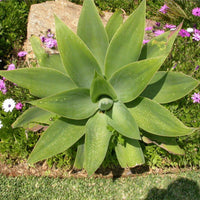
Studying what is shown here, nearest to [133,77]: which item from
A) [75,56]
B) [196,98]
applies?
[75,56]

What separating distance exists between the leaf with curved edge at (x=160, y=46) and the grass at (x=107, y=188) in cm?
158

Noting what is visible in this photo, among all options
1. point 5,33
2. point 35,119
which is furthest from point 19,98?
point 5,33

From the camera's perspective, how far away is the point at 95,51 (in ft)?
6.85

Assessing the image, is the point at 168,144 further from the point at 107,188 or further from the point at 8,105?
the point at 8,105

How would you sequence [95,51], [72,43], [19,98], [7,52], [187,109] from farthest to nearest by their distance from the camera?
1. [7,52]
2. [19,98]
3. [187,109]
4. [95,51]
5. [72,43]

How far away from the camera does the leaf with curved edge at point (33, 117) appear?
2100mm

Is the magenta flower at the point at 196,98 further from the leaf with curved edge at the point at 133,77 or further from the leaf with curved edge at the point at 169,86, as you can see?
the leaf with curved edge at the point at 133,77

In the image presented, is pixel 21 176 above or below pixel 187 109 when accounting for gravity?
below

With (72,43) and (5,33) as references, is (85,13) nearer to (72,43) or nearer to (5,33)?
(72,43)

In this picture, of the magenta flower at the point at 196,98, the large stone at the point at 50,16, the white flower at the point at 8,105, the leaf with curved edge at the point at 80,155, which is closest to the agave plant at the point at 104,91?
the leaf with curved edge at the point at 80,155

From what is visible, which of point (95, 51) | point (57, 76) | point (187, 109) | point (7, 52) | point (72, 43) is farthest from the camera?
point (7, 52)

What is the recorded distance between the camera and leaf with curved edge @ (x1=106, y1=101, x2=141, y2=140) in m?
1.72

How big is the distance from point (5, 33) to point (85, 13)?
2.34 metres

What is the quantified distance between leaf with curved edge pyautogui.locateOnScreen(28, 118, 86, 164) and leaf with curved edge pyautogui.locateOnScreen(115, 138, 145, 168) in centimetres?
42
